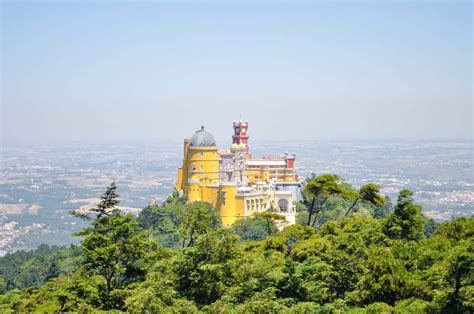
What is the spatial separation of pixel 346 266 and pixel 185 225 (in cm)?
718

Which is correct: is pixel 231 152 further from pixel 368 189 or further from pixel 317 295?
pixel 317 295

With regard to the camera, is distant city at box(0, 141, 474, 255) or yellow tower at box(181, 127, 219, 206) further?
distant city at box(0, 141, 474, 255)

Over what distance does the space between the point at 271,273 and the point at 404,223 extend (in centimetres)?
760

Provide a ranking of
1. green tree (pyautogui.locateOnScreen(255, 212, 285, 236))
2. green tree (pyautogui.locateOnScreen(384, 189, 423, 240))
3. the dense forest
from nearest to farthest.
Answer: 1. the dense forest
2. green tree (pyautogui.locateOnScreen(384, 189, 423, 240))
3. green tree (pyautogui.locateOnScreen(255, 212, 285, 236))

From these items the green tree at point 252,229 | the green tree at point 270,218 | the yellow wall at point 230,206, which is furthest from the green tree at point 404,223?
the yellow wall at point 230,206

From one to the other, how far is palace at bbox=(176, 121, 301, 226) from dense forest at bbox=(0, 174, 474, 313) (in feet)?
95.4

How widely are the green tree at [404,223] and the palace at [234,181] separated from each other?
2856 cm

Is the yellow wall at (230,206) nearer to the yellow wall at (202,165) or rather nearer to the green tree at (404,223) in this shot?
the yellow wall at (202,165)

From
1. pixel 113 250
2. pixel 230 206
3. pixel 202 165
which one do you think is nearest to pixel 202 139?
pixel 202 165

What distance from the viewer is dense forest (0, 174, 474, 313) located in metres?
21.6

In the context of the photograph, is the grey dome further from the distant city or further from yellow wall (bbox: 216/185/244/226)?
the distant city

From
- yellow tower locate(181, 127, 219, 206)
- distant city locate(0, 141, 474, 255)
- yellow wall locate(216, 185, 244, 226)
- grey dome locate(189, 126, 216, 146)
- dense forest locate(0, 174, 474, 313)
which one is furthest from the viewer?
distant city locate(0, 141, 474, 255)

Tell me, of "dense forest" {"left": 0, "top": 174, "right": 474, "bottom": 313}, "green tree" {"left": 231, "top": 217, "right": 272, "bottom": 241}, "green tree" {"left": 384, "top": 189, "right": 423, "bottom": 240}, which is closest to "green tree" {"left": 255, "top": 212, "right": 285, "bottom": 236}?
"dense forest" {"left": 0, "top": 174, "right": 474, "bottom": 313}

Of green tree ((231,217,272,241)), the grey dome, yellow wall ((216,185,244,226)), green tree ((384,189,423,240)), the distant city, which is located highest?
the grey dome
